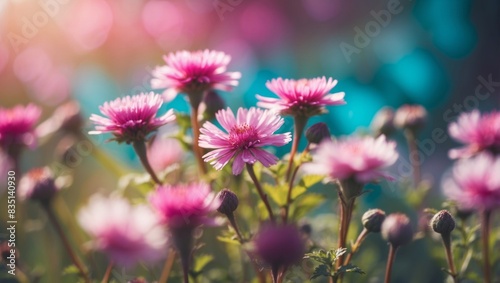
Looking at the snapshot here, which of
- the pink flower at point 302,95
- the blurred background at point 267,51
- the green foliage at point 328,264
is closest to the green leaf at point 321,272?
the green foliage at point 328,264

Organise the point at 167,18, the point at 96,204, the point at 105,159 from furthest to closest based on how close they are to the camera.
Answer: the point at 167,18 → the point at 105,159 → the point at 96,204

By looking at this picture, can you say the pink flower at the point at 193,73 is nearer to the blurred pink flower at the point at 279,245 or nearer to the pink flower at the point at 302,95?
the pink flower at the point at 302,95

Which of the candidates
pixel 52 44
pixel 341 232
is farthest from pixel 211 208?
pixel 52 44

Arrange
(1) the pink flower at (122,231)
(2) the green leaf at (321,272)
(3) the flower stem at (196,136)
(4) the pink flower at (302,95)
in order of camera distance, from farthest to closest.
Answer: (3) the flower stem at (196,136), (4) the pink flower at (302,95), (2) the green leaf at (321,272), (1) the pink flower at (122,231)

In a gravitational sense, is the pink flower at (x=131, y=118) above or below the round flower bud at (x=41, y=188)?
above

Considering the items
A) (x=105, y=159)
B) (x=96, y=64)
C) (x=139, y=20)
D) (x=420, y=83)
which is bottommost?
(x=105, y=159)

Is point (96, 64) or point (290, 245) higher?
point (96, 64)

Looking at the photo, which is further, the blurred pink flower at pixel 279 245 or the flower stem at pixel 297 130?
the flower stem at pixel 297 130

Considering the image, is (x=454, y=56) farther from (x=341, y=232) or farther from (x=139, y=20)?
(x=341, y=232)
